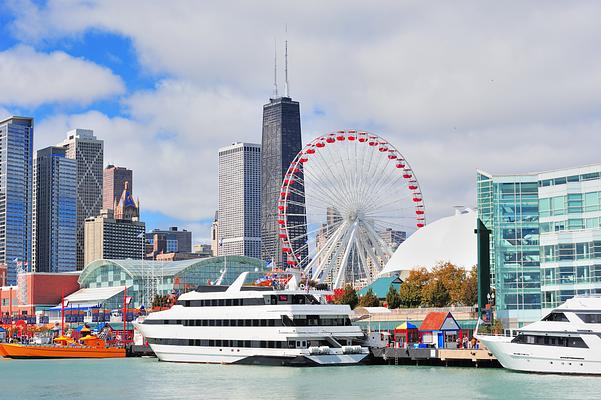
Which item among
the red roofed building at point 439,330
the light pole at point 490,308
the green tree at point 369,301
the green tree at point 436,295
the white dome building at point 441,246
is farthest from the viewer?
the white dome building at point 441,246

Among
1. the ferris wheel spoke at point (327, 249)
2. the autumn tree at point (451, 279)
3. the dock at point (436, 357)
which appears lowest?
the dock at point (436, 357)

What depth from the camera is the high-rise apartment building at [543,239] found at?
285 feet

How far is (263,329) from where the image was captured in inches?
3164

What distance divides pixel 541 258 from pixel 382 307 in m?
37.2

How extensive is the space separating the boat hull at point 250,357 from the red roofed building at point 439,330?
774cm

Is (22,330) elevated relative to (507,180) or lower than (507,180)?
lower

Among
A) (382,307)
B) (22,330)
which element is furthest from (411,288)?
(22,330)

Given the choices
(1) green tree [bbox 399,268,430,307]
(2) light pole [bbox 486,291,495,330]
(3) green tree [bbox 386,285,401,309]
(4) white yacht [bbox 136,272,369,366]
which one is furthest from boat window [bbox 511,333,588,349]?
(3) green tree [bbox 386,285,401,309]

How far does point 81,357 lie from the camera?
362ft

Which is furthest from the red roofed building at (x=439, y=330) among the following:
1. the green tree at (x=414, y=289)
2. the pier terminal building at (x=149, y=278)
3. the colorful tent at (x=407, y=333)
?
the pier terminal building at (x=149, y=278)

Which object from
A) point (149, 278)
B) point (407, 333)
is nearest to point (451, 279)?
point (407, 333)

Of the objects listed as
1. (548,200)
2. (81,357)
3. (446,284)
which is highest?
(548,200)

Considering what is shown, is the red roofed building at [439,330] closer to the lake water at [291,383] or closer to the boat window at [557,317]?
the lake water at [291,383]

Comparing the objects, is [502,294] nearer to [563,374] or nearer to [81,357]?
[563,374]
